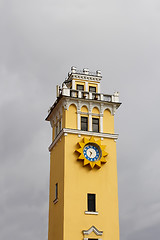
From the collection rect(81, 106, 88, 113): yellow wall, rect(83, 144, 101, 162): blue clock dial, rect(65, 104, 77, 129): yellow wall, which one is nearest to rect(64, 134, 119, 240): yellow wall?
rect(83, 144, 101, 162): blue clock dial

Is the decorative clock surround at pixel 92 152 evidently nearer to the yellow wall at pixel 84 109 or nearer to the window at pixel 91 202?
the window at pixel 91 202

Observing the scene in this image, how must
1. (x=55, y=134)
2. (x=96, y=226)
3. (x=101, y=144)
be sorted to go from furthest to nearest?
(x=55, y=134) → (x=101, y=144) → (x=96, y=226)

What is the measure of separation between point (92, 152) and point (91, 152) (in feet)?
0.35

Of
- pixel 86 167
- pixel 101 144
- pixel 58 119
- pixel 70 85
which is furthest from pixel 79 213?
pixel 70 85

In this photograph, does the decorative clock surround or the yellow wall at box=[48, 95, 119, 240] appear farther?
the decorative clock surround

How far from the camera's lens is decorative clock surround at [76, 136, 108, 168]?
4194 cm

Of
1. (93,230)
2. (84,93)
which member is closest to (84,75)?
(84,93)

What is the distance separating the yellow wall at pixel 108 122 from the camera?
44.6 metres

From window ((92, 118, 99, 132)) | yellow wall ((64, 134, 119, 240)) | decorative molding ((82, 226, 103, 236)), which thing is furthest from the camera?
window ((92, 118, 99, 132))

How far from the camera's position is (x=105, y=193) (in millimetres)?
41812

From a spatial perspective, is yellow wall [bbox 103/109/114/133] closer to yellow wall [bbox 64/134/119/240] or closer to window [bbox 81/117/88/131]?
window [bbox 81/117/88/131]

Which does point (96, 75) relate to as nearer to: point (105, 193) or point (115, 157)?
point (115, 157)

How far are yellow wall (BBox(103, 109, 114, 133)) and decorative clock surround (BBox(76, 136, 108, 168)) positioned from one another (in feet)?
6.56

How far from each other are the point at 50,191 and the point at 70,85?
463 inches
